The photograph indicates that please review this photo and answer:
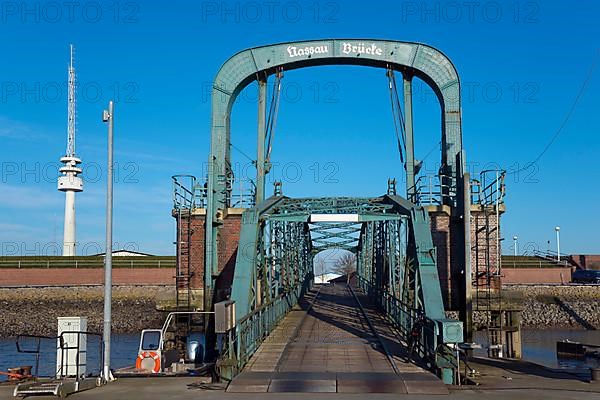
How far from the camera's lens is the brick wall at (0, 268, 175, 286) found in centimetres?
6316

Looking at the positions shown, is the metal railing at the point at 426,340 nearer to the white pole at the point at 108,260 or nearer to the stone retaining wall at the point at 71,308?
the white pole at the point at 108,260

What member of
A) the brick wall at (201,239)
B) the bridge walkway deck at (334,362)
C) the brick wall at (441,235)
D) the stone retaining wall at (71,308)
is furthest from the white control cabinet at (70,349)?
the stone retaining wall at (71,308)

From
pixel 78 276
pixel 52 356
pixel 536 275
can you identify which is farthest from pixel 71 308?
pixel 536 275

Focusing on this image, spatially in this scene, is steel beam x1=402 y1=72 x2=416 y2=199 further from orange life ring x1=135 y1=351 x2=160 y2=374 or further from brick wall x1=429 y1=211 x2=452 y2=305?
orange life ring x1=135 y1=351 x2=160 y2=374

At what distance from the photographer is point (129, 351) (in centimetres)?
3897

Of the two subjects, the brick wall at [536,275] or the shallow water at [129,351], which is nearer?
the shallow water at [129,351]

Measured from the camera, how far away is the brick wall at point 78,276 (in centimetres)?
6316

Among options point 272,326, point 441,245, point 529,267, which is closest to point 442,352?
point 272,326

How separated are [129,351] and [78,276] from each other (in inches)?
1070

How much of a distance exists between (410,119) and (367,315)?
837cm

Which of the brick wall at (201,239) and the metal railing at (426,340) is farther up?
the brick wall at (201,239)

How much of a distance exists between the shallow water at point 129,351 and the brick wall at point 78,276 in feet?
43.2

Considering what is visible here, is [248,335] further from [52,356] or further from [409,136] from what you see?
[52,356]

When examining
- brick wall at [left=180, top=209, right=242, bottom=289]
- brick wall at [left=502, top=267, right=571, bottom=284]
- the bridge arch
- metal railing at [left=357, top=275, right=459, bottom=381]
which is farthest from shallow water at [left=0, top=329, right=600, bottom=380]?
brick wall at [left=502, top=267, right=571, bottom=284]
